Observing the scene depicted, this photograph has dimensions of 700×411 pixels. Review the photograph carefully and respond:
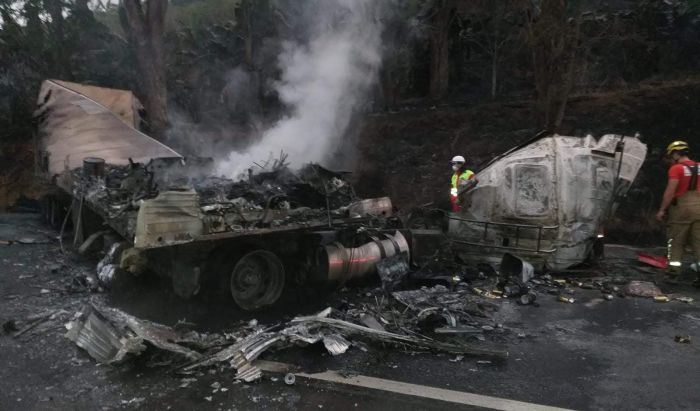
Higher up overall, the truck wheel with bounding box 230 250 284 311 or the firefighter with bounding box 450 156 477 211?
the firefighter with bounding box 450 156 477 211

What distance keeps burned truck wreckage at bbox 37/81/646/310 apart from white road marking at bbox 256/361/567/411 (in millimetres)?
1751

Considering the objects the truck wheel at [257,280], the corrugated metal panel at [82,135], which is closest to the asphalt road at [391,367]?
the truck wheel at [257,280]

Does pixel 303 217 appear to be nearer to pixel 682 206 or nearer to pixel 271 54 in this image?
pixel 682 206

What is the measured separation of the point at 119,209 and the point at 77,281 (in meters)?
1.15

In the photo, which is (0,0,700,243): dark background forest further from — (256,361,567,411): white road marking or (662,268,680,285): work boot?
(256,361,567,411): white road marking

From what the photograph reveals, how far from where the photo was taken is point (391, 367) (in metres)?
4.01

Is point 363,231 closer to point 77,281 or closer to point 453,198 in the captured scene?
point 453,198

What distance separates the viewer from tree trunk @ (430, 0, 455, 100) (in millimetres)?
16219

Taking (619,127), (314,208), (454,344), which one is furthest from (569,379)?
(619,127)

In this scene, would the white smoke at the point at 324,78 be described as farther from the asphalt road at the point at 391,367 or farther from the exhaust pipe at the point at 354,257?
the asphalt road at the point at 391,367

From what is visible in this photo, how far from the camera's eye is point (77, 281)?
603 centimetres

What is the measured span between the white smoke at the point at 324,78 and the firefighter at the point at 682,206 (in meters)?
6.91

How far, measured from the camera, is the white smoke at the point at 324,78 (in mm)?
11688

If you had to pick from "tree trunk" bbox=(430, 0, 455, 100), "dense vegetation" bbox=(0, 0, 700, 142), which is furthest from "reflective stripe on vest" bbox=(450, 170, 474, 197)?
"tree trunk" bbox=(430, 0, 455, 100)
